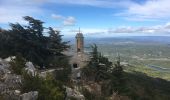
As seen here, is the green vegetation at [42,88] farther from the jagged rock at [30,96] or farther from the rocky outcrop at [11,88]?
the jagged rock at [30,96]

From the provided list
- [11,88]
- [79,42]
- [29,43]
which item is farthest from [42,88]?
[79,42]

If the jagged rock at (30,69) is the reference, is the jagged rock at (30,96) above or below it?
below

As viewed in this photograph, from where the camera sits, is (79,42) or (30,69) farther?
(79,42)

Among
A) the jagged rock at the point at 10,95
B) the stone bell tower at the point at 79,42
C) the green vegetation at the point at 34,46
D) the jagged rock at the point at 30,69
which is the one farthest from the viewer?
the stone bell tower at the point at 79,42

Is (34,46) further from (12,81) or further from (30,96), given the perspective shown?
(30,96)

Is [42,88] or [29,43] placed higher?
[29,43]

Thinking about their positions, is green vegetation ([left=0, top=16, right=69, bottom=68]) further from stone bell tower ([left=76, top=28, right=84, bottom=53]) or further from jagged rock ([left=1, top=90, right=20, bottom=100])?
jagged rock ([left=1, top=90, right=20, bottom=100])

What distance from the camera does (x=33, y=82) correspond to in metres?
16.9

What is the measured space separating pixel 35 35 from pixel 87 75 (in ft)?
21.9

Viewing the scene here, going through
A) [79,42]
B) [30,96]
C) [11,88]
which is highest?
[79,42]

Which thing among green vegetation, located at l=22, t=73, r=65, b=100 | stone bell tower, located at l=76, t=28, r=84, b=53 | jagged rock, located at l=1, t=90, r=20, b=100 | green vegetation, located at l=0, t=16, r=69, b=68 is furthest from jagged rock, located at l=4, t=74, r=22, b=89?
stone bell tower, located at l=76, t=28, r=84, b=53

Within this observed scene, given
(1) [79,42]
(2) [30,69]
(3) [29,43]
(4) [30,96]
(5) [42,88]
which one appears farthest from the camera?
(1) [79,42]

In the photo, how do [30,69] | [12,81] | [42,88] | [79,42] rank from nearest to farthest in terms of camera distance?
[42,88] → [12,81] → [30,69] → [79,42]

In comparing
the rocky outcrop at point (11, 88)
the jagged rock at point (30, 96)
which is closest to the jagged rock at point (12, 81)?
the rocky outcrop at point (11, 88)
